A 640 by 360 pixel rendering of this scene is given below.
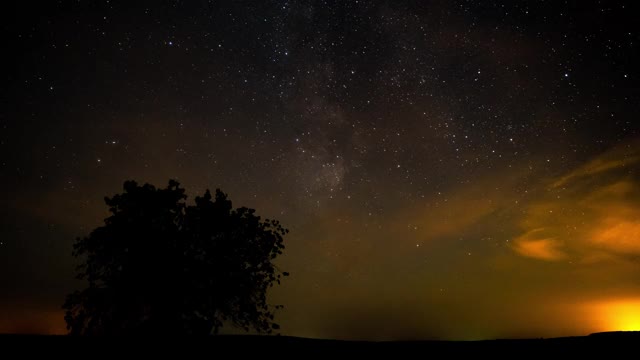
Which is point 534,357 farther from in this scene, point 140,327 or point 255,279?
point 140,327

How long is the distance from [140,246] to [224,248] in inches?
116

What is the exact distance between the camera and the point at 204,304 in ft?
51.1

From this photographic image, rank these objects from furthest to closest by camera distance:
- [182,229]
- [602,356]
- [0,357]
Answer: [182,229] < [602,356] < [0,357]

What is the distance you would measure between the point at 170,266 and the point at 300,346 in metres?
10.2

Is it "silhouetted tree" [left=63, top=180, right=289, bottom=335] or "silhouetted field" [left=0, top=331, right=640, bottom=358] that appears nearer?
"silhouetted field" [left=0, top=331, right=640, bottom=358]

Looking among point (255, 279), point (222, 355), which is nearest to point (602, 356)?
point (222, 355)

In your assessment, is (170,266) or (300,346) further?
(170,266)

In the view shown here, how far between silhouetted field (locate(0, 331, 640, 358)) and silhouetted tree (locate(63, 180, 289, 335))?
9483 mm

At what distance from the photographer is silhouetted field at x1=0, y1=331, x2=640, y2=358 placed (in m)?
5.57

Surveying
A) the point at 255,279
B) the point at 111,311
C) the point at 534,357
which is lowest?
the point at 534,357

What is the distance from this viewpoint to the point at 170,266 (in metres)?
15.2

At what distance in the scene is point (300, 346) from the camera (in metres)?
6.33

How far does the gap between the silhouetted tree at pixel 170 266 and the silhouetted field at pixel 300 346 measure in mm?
9483

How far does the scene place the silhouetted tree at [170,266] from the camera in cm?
1498
